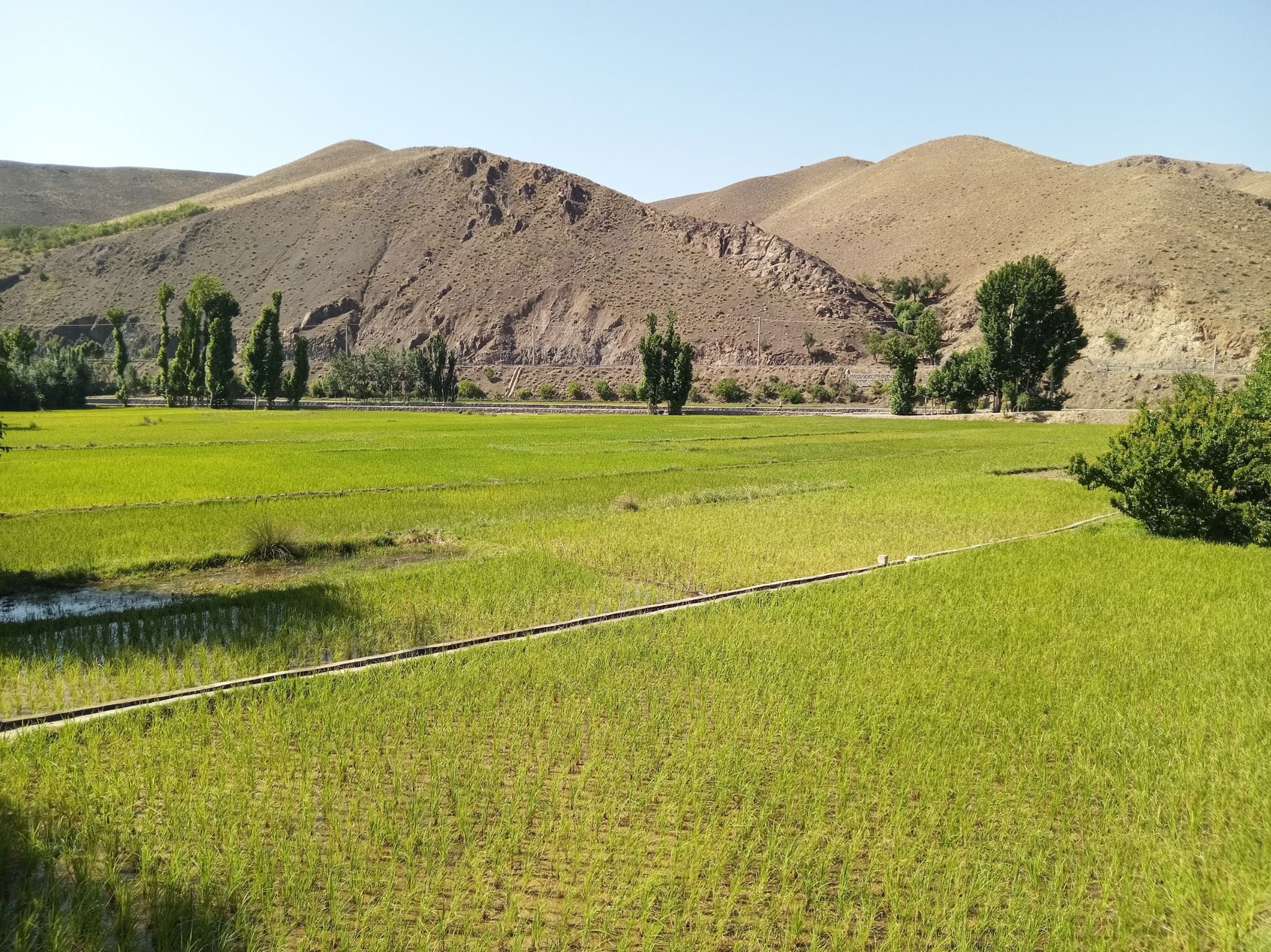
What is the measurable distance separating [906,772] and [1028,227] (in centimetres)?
11973

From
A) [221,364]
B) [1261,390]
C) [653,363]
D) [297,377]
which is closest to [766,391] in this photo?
[653,363]

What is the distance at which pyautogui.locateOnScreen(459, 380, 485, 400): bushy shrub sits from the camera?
8994cm

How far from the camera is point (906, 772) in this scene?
550 centimetres

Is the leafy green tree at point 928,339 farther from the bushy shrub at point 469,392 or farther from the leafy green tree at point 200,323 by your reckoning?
the leafy green tree at point 200,323

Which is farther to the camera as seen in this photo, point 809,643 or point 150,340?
point 150,340

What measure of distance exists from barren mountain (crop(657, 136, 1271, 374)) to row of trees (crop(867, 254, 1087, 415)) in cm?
1866

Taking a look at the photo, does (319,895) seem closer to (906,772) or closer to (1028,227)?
(906,772)

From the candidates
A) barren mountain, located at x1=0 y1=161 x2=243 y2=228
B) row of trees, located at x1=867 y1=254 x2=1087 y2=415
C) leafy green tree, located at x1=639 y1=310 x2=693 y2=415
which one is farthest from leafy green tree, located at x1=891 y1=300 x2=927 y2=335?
barren mountain, located at x1=0 y1=161 x2=243 y2=228

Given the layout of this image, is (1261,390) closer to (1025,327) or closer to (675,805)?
(675,805)

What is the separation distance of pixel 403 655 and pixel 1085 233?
109985 mm

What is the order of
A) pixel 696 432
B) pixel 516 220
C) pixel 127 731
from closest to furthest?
pixel 127 731, pixel 696 432, pixel 516 220

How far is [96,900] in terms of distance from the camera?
13.0 feet

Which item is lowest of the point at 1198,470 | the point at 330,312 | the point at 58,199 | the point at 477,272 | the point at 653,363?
the point at 1198,470

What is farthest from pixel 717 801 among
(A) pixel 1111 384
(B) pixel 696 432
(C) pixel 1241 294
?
(C) pixel 1241 294
